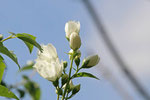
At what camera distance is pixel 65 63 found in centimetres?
132

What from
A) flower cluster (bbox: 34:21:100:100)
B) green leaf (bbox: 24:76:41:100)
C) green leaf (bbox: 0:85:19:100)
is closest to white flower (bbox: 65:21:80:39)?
flower cluster (bbox: 34:21:100:100)

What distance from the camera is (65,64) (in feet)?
4.31

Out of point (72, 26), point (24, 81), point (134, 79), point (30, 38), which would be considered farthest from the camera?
point (24, 81)

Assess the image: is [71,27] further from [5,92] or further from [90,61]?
[5,92]

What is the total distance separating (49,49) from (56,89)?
17cm

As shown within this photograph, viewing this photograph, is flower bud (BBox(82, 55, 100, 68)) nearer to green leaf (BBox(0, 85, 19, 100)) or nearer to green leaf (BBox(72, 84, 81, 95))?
green leaf (BBox(72, 84, 81, 95))

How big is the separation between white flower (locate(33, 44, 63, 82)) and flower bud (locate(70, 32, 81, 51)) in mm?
78

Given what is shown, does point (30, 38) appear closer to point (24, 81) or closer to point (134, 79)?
point (134, 79)

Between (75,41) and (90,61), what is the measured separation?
12 cm

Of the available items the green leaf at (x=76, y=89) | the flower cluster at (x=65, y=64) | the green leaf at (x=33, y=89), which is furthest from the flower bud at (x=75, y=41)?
the green leaf at (x=33, y=89)

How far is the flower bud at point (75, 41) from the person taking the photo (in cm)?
127

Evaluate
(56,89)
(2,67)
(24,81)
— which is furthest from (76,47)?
(24,81)

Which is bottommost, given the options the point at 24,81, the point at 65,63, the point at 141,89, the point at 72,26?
the point at 141,89

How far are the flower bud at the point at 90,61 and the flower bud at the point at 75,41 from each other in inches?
3.0
